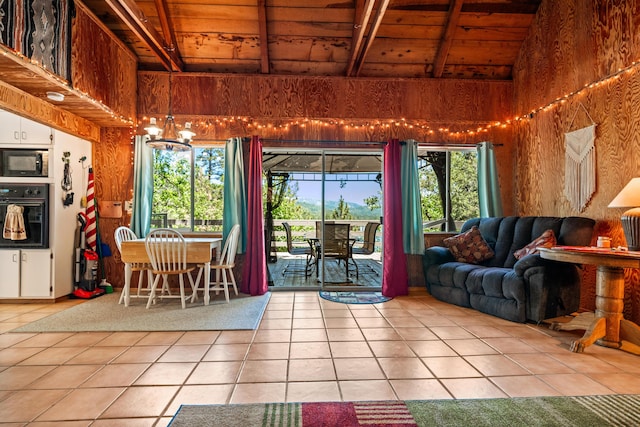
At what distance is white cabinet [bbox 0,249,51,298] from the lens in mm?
3682

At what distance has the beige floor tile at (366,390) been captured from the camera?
72.0 inches

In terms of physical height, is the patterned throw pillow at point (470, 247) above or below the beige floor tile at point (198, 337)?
above

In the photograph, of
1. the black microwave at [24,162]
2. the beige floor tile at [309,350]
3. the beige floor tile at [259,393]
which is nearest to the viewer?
the beige floor tile at [259,393]

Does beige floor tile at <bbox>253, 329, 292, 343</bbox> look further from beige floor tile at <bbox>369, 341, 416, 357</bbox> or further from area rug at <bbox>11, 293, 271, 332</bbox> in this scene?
beige floor tile at <bbox>369, 341, 416, 357</bbox>

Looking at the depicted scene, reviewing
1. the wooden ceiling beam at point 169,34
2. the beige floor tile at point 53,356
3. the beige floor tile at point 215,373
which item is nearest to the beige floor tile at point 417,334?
the beige floor tile at point 215,373

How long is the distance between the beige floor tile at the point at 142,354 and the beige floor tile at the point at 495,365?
2100 mm

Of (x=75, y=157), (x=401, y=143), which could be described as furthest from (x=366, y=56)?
(x=75, y=157)

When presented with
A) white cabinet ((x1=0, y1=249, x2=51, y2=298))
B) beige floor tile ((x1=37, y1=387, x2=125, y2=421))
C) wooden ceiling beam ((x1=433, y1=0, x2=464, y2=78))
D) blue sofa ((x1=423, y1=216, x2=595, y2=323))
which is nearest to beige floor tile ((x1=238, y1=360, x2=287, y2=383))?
beige floor tile ((x1=37, y1=387, x2=125, y2=421))

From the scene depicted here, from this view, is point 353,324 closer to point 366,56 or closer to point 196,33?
point 366,56

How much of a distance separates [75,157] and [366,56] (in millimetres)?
3677

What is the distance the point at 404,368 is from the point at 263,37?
378 centimetres

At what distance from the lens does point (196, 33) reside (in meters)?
4.21

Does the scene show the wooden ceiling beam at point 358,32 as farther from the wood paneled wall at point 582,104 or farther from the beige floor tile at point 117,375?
the beige floor tile at point 117,375

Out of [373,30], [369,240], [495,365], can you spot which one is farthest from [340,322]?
[373,30]
